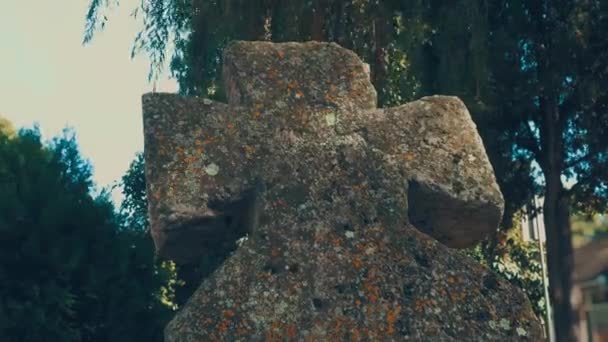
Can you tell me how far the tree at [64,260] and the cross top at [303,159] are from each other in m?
9.90

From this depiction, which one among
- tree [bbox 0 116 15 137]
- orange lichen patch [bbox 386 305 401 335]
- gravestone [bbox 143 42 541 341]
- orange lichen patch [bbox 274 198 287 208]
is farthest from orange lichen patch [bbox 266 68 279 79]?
tree [bbox 0 116 15 137]

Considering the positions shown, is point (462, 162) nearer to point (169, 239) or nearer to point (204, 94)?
point (169, 239)

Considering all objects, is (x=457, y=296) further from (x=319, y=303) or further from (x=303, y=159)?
(x=303, y=159)

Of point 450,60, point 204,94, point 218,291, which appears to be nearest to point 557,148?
point 450,60

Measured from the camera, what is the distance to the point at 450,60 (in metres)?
12.2

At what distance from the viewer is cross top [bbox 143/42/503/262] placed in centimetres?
392

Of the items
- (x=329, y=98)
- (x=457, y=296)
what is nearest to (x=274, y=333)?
(x=457, y=296)

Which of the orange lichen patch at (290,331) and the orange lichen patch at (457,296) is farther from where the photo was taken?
the orange lichen patch at (457,296)

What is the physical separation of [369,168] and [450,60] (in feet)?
27.5

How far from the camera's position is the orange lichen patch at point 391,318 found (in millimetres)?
3627

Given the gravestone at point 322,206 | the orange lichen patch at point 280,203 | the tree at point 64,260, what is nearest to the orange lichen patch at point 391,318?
the gravestone at point 322,206

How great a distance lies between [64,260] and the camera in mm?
14008

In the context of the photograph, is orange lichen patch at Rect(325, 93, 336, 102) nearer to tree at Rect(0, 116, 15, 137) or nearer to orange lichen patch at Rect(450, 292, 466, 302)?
orange lichen patch at Rect(450, 292, 466, 302)

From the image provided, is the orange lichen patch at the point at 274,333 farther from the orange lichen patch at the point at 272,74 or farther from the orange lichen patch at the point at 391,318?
the orange lichen patch at the point at 272,74
